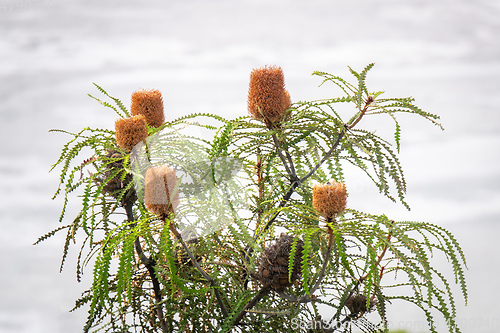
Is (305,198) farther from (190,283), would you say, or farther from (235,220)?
(190,283)

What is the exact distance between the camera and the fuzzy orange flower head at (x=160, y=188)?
1.77 metres

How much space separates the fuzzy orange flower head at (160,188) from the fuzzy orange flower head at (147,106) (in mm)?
537

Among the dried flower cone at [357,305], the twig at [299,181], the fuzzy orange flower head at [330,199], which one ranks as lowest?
the dried flower cone at [357,305]

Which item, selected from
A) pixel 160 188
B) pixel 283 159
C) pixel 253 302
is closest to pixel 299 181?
pixel 283 159

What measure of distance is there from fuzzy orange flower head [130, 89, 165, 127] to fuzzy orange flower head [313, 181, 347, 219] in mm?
832

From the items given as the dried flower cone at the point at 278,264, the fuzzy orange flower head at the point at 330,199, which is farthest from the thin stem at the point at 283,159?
the fuzzy orange flower head at the point at 330,199

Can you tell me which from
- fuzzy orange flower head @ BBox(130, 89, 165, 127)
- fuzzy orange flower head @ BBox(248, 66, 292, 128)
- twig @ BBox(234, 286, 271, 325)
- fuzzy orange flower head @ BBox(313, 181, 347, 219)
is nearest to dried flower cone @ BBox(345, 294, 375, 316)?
twig @ BBox(234, 286, 271, 325)

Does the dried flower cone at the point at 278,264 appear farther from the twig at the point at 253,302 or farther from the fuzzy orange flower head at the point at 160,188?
the fuzzy orange flower head at the point at 160,188

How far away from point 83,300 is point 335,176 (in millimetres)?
1167

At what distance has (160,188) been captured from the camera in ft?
A: 5.82

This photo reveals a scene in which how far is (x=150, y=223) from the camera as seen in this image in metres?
1.87

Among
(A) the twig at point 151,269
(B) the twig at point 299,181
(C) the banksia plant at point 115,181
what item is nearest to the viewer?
(B) the twig at point 299,181

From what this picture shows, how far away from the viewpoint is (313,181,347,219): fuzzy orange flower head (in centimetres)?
176

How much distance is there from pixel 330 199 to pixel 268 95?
0.52m
